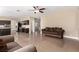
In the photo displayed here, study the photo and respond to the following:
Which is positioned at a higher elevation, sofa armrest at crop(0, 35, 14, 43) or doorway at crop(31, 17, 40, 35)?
doorway at crop(31, 17, 40, 35)

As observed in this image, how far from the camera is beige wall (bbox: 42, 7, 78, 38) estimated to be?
5.32 feet

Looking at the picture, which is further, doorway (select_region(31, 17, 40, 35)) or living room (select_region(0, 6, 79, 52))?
doorway (select_region(31, 17, 40, 35))

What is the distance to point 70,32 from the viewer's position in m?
1.87

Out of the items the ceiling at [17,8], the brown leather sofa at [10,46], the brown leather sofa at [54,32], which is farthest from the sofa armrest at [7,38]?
the brown leather sofa at [54,32]

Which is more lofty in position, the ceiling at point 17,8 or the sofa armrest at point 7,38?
the ceiling at point 17,8

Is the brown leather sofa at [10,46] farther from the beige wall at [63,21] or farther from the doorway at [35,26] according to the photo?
the beige wall at [63,21]

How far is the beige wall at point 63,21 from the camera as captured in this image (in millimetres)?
1621

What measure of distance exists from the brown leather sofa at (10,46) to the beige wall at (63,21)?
569 mm

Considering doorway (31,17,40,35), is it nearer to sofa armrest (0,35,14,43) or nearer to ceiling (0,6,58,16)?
ceiling (0,6,58,16)

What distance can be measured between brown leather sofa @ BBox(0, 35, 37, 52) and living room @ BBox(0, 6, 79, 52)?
16 mm

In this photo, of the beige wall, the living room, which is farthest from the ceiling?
the beige wall

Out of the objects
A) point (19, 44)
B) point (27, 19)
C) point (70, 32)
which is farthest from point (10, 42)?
point (70, 32)
